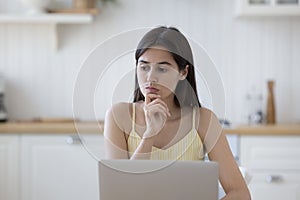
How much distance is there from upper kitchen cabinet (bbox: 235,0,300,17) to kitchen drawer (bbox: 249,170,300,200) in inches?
37.7

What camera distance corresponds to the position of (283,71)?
11.4 ft

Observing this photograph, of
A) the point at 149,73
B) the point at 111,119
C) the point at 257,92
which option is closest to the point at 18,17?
the point at 257,92

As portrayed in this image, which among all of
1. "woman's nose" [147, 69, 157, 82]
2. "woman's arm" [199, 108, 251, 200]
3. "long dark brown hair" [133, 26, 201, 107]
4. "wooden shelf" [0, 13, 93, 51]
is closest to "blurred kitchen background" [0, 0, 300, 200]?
"wooden shelf" [0, 13, 93, 51]

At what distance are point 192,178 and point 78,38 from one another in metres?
2.48

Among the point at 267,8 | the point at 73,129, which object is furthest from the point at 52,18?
the point at 267,8

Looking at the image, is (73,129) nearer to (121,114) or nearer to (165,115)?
(121,114)

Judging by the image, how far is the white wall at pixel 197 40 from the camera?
136 inches

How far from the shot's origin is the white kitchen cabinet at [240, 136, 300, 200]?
9.89 ft

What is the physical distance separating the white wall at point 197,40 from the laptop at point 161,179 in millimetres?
2361

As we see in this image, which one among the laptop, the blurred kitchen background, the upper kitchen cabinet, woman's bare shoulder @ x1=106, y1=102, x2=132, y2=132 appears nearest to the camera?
the laptop

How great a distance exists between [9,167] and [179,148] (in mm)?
2083

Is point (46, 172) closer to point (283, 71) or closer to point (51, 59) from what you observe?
point (51, 59)

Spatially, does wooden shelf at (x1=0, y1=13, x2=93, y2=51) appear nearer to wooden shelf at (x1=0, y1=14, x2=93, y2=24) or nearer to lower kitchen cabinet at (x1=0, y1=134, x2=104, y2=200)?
wooden shelf at (x1=0, y1=14, x2=93, y2=24)

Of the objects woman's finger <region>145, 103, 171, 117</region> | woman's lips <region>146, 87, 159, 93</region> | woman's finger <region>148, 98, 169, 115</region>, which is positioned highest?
woman's lips <region>146, 87, 159, 93</region>
